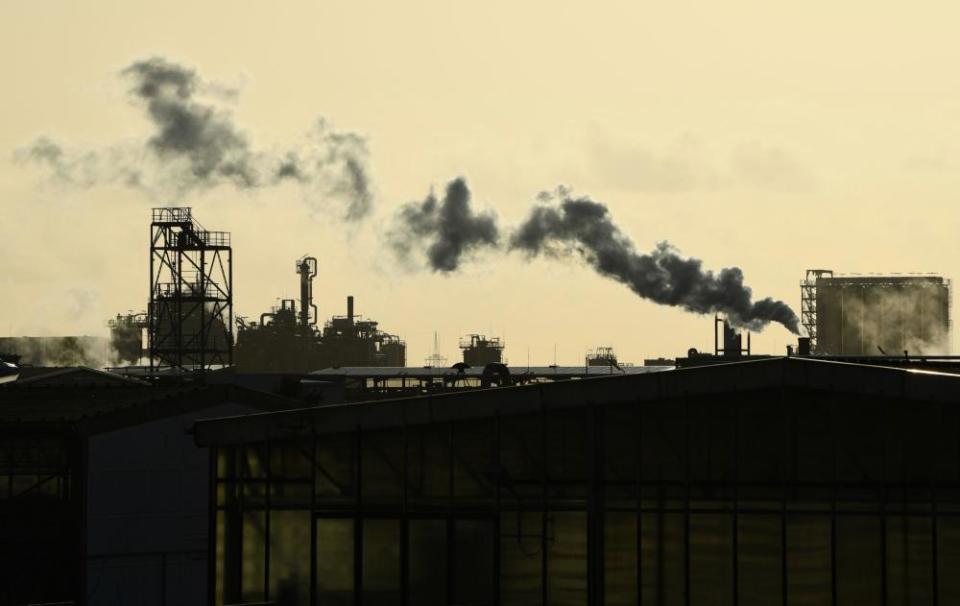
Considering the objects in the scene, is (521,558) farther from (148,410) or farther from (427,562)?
(148,410)

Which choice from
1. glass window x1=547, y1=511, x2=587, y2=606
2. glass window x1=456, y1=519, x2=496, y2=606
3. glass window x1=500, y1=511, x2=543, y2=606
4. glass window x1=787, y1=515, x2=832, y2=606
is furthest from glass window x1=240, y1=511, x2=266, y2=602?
glass window x1=787, y1=515, x2=832, y2=606

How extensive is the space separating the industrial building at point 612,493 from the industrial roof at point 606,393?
5cm

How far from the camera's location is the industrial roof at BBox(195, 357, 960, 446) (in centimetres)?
3684

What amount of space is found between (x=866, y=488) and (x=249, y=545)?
15645 mm

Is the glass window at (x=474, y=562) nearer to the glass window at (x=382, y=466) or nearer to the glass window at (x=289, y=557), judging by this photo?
the glass window at (x=382, y=466)

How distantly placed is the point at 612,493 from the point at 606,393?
2.39 m

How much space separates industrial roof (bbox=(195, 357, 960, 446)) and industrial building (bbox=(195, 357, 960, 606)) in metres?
0.05

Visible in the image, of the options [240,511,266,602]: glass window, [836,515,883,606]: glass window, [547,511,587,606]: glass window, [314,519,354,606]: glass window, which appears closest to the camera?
[836,515,883,606]: glass window

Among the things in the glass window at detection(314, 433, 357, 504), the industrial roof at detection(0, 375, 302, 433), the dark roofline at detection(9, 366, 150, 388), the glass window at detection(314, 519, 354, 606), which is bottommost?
the glass window at detection(314, 519, 354, 606)

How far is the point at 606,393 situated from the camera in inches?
1542

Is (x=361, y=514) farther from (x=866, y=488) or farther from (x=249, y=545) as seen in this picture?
(x=866, y=488)

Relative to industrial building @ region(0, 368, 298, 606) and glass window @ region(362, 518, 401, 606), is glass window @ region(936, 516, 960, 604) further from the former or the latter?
industrial building @ region(0, 368, 298, 606)

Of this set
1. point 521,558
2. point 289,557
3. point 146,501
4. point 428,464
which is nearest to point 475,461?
point 428,464

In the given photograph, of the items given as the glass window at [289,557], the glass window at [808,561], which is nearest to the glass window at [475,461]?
the glass window at [289,557]
